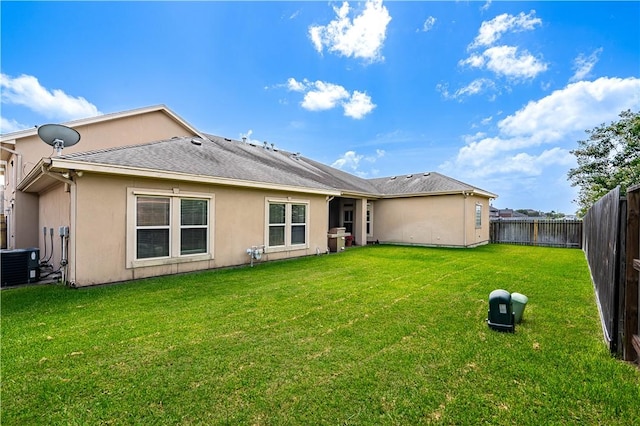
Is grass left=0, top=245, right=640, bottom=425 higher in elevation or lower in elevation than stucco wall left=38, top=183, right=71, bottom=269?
lower

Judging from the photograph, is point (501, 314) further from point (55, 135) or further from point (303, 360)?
point (55, 135)

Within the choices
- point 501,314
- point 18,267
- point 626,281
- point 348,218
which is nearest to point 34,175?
point 18,267

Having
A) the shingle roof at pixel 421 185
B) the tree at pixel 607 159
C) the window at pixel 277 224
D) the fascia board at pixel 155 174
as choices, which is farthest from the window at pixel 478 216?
the window at pixel 277 224

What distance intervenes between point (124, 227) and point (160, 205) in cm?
92

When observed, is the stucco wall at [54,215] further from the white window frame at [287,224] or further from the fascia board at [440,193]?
the fascia board at [440,193]

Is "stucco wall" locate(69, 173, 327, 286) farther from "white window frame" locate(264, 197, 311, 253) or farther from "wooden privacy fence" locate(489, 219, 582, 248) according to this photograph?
"wooden privacy fence" locate(489, 219, 582, 248)

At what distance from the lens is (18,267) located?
649cm

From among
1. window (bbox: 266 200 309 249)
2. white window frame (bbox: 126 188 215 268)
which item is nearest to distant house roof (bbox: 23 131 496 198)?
white window frame (bbox: 126 188 215 268)

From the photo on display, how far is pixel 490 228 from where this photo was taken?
17.3 metres

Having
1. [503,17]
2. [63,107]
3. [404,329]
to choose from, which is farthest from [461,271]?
[63,107]

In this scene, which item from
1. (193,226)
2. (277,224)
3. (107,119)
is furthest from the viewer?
(107,119)

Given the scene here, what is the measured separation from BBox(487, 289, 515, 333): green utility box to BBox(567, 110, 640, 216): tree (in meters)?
18.6

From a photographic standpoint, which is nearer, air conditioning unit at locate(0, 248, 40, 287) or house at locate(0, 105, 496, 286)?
house at locate(0, 105, 496, 286)

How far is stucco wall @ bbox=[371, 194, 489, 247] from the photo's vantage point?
14.2m
